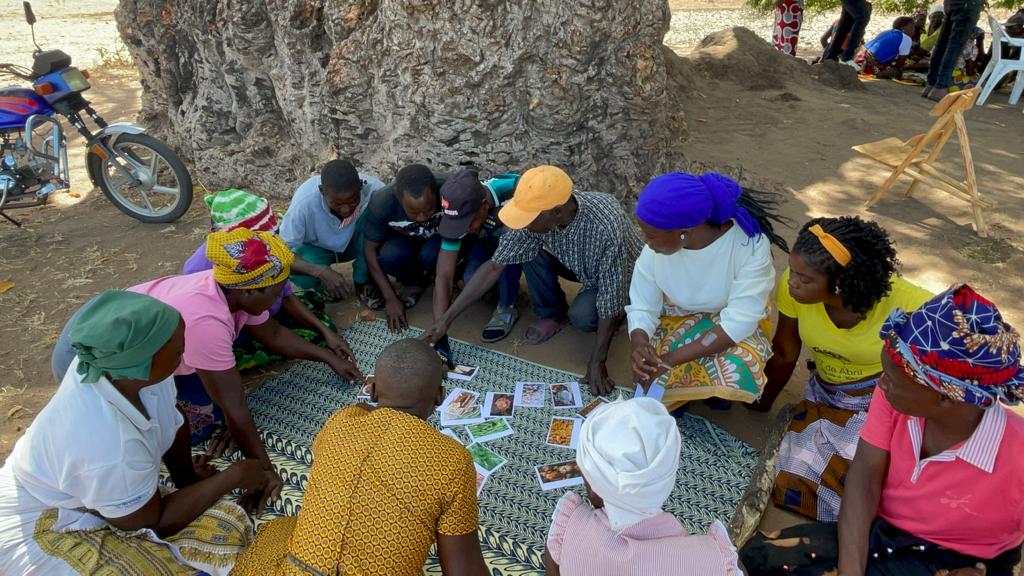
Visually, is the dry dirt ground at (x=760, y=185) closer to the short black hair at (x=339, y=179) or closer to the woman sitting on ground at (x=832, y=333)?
the woman sitting on ground at (x=832, y=333)

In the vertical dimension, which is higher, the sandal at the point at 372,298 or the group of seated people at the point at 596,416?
the group of seated people at the point at 596,416

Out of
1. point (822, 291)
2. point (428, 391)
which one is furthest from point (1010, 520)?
point (428, 391)

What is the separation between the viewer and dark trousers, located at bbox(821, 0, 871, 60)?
30.8 ft

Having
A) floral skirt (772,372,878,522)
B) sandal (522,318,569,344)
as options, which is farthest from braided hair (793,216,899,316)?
sandal (522,318,569,344)

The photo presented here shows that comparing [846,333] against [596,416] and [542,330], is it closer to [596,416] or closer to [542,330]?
[596,416]

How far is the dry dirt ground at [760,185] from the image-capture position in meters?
3.98

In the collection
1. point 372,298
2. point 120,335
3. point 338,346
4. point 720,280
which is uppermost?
point 120,335

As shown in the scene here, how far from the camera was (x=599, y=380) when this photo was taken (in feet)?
11.1

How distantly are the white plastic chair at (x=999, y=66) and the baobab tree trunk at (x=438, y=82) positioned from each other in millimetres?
5693

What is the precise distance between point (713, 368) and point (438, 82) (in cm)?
310

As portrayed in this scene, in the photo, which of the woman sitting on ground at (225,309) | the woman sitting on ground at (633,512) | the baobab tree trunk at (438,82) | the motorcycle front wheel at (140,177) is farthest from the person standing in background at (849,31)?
the woman sitting on ground at (633,512)

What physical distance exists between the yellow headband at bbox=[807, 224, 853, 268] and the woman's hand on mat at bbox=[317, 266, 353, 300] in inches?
113

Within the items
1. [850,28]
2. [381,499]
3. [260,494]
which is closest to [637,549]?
[381,499]

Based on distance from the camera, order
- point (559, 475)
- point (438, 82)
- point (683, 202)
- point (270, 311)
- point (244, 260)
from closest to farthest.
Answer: point (683, 202) < point (244, 260) < point (559, 475) < point (270, 311) < point (438, 82)
